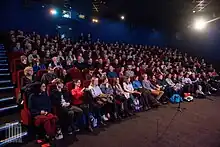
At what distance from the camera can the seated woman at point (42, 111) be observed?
139 inches

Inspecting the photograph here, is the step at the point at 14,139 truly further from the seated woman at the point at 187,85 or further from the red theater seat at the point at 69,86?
the seated woman at the point at 187,85

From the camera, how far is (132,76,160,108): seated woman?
6.03 metres

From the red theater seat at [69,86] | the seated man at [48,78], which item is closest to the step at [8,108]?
the seated man at [48,78]

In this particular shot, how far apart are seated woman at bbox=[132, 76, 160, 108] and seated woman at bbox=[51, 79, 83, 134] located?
2349 millimetres

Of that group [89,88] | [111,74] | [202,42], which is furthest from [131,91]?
[202,42]

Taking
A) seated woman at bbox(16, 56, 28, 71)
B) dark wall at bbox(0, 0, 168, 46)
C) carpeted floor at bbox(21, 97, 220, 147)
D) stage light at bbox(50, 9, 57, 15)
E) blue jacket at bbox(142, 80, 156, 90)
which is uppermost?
stage light at bbox(50, 9, 57, 15)

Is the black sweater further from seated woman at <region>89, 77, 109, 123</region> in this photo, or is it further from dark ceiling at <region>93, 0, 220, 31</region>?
dark ceiling at <region>93, 0, 220, 31</region>

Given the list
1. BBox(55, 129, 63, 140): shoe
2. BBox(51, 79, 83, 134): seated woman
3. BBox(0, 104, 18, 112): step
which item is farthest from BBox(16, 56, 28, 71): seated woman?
BBox(55, 129, 63, 140): shoe

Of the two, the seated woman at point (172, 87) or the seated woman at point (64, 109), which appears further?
the seated woman at point (172, 87)

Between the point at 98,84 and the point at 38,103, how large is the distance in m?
1.98

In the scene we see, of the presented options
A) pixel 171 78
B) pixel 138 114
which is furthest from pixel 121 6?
pixel 138 114

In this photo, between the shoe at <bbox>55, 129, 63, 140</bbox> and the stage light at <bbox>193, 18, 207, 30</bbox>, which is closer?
the shoe at <bbox>55, 129, 63, 140</bbox>

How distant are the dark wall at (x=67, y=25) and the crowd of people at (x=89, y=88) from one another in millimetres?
1817

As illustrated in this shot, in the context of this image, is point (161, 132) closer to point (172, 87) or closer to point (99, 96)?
point (99, 96)
